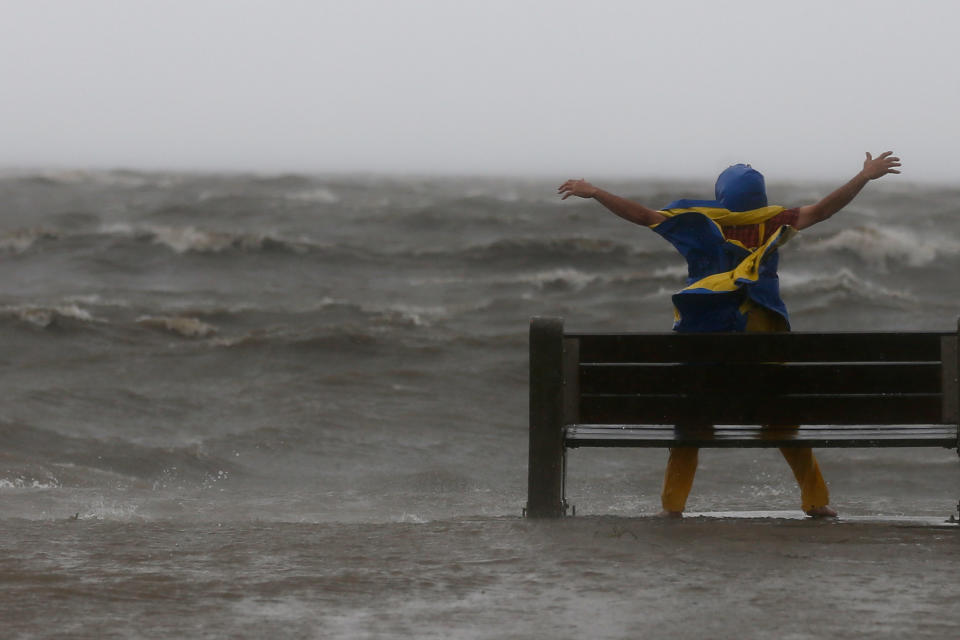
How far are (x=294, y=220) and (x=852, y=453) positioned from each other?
25218 mm

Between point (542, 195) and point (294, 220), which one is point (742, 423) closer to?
point (294, 220)

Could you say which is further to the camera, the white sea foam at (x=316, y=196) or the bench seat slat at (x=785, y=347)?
the white sea foam at (x=316, y=196)

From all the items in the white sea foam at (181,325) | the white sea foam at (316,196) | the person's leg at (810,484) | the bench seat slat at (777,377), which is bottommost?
the white sea foam at (181,325)

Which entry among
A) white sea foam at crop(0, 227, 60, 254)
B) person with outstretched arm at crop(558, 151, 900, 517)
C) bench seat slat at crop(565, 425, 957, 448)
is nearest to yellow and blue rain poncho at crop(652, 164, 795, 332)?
person with outstretched arm at crop(558, 151, 900, 517)

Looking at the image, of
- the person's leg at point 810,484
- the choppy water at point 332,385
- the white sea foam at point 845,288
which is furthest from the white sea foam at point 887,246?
the person's leg at point 810,484

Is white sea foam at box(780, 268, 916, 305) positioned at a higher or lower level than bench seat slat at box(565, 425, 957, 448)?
lower

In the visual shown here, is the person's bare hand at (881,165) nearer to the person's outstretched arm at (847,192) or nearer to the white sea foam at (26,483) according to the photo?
the person's outstretched arm at (847,192)

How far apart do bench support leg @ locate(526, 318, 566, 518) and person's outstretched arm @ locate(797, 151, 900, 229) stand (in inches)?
46.4

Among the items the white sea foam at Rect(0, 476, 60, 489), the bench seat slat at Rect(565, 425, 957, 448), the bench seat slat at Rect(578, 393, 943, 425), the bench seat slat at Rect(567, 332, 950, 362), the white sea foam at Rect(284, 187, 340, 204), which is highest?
the white sea foam at Rect(284, 187, 340, 204)

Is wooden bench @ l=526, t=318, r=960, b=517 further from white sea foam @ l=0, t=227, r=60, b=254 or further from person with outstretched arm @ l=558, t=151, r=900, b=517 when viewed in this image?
white sea foam @ l=0, t=227, r=60, b=254

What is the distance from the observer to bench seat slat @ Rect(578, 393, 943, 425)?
19.6 feet

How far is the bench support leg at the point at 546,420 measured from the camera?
6.11 meters

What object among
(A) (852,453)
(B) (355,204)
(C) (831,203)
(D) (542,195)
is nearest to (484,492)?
(A) (852,453)

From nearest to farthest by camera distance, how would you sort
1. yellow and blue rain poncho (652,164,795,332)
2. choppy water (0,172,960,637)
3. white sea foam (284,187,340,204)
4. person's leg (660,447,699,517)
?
choppy water (0,172,960,637) → yellow and blue rain poncho (652,164,795,332) → person's leg (660,447,699,517) → white sea foam (284,187,340,204)
